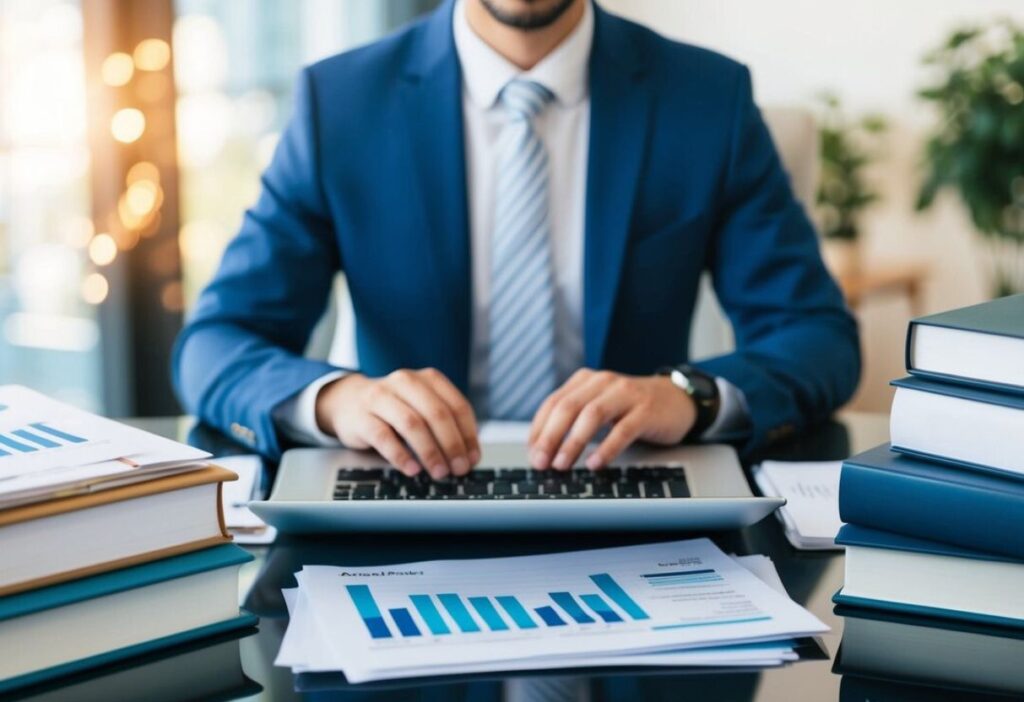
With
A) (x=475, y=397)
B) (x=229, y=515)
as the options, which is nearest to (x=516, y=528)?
(x=229, y=515)

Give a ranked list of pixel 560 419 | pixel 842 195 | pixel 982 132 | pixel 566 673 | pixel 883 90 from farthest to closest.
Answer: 1. pixel 883 90
2. pixel 842 195
3. pixel 982 132
4. pixel 560 419
5. pixel 566 673

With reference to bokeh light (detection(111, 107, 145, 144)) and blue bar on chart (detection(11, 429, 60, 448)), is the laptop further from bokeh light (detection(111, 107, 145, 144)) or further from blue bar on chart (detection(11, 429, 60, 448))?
bokeh light (detection(111, 107, 145, 144))

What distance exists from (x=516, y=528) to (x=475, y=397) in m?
0.69

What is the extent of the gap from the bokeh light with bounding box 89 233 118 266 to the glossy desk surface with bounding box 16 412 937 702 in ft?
5.06

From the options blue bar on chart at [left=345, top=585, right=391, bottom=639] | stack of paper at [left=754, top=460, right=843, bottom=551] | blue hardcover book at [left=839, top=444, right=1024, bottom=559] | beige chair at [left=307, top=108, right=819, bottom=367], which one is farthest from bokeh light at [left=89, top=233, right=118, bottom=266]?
blue hardcover book at [left=839, top=444, right=1024, bottom=559]

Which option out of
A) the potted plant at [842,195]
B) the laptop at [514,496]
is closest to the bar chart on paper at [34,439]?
the laptop at [514,496]

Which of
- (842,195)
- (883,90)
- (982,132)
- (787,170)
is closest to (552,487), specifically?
(787,170)

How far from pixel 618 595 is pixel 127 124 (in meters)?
2.11

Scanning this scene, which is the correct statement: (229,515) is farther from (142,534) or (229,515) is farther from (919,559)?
(919,559)

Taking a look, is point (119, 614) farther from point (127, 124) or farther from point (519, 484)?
point (127, 124)

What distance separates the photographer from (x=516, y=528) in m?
0.84

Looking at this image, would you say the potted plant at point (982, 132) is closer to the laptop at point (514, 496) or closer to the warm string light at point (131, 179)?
the warm string light at point (131, 179)

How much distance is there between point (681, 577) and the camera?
759 mm

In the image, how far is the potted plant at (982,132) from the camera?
319 centimetres
